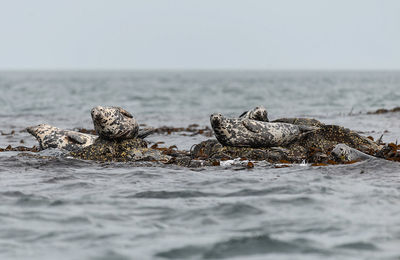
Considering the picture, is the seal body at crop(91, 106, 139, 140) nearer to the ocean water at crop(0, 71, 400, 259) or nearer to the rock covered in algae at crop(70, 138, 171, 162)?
the rock covered in algae at crop(70, 138, 171, 162)

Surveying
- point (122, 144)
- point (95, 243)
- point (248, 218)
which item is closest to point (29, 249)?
point (95, 243)

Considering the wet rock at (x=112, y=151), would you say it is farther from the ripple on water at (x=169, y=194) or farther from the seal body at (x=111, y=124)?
the ripple on water at (x=169, y=194)

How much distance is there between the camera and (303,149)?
952 cm

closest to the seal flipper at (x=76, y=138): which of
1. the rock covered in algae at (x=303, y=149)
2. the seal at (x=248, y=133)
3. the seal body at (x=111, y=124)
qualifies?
the seal body at (x=111, y=124)

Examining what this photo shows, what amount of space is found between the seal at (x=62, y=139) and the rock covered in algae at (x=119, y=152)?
2.30 ft

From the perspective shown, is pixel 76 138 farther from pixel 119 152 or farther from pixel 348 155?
pixel 348 155

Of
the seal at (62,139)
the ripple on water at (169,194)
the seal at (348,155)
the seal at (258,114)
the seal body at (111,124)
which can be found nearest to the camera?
the ripple on water at (169,194)

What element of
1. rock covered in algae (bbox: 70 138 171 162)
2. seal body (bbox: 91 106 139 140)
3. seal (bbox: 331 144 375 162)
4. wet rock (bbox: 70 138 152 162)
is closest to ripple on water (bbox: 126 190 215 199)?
rock covered in algae (bbox: 70 138 171 162)

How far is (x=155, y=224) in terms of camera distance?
200 inches

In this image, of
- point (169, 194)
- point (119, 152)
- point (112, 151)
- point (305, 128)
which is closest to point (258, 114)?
point (305, 128)

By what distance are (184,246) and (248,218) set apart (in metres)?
1.02

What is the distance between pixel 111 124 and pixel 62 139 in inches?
59.4

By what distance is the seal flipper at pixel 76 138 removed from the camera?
10104 mm

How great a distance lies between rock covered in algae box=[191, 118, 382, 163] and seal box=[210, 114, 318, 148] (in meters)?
0.12
